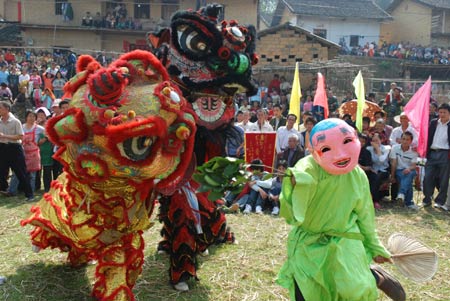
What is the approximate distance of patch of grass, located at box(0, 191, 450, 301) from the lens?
14.4 ft

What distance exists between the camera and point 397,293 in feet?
11.1

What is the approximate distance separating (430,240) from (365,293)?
11.9 feet

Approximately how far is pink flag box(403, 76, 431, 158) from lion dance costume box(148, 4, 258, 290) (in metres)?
4.47

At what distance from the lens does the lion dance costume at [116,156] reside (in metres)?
3.36

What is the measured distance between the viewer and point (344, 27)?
33.4 metres

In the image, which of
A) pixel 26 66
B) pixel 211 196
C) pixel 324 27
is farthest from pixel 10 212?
pixel 324 27

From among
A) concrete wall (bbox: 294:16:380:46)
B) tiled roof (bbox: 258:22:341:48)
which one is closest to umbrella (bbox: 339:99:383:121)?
tiled roof (bbox: 258:22:341:48)

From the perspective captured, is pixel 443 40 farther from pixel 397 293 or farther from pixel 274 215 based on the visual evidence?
pixel 397 293

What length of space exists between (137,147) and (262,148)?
148 inches

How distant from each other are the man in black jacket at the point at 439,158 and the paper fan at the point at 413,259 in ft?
15.9

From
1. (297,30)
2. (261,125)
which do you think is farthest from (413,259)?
(297,30)

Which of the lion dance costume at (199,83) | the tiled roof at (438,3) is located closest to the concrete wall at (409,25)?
the tiled roof at (438,3)

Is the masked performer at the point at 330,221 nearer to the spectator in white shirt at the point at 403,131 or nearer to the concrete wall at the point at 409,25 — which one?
the spectator in white shirt at the point at 403,131

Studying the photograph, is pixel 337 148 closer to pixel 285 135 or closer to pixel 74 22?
pixel 285 135
